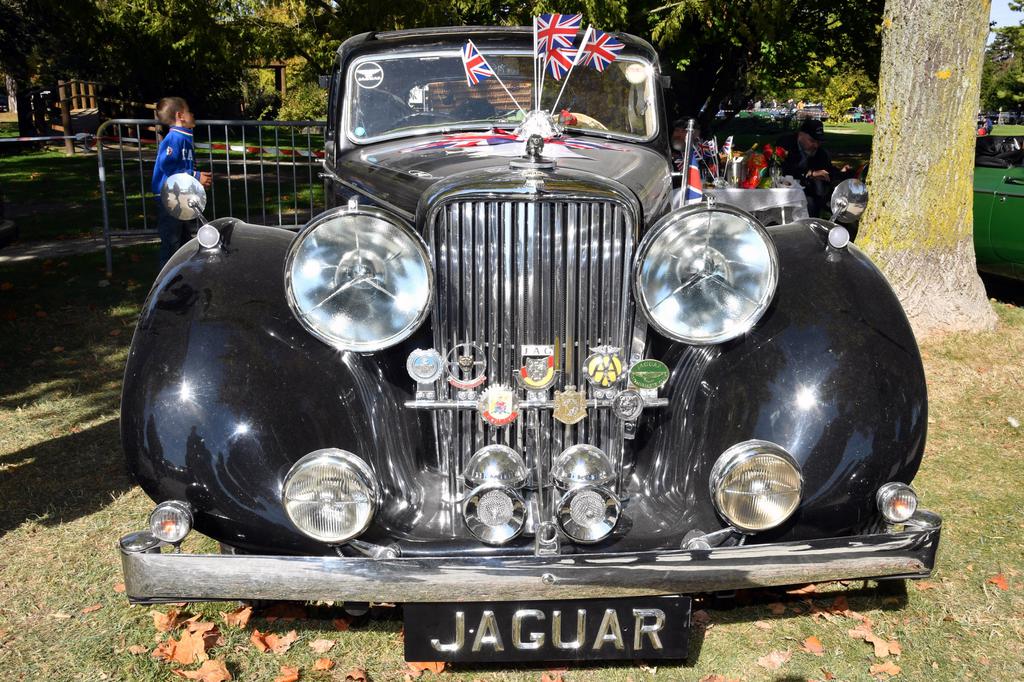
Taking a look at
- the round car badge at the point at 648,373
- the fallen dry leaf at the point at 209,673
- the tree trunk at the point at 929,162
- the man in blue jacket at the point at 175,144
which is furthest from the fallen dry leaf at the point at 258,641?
the tree trunk at the point at 929,162

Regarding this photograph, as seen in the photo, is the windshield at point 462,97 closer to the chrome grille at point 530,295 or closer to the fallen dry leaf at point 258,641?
the chrome grille at point 530,295

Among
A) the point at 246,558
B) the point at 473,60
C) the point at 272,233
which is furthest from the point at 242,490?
the point at 473,60

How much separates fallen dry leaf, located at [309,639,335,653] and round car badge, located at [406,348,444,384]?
3.39 ft

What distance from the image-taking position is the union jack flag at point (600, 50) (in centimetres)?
424

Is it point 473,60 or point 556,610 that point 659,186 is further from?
point 556,610

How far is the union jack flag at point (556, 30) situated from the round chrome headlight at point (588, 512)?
2.05 m

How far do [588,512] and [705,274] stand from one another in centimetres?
87

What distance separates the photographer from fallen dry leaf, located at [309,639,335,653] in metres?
3.19

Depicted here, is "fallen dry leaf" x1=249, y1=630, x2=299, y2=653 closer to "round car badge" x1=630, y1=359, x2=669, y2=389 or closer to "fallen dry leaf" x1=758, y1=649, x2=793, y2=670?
"round car badge" x1=630, y1=359, x2=669, y2=389

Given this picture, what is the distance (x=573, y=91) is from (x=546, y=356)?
188 centimetres

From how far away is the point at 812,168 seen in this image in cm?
1109

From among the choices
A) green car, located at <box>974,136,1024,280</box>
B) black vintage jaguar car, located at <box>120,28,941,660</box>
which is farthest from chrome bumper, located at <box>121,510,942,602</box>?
green car, located at <box>974,136,1024,280</box>

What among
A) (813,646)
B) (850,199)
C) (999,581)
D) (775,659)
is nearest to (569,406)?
(775,659)

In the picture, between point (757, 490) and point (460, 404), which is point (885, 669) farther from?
point (460, 404)
